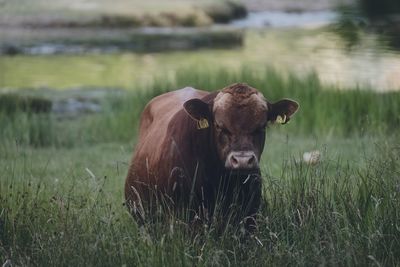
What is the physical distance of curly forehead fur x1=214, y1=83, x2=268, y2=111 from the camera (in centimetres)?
518

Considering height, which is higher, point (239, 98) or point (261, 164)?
point (239, 98)

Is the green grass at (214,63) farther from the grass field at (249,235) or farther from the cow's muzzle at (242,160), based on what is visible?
the cow's muzzle at (242,160)

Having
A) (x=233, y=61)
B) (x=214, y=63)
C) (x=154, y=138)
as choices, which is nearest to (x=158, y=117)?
(x=154, y=138)

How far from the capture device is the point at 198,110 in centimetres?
529

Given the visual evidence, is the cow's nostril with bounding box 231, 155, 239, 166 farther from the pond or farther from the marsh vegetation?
the pond

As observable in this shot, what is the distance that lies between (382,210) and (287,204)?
19.6 inches

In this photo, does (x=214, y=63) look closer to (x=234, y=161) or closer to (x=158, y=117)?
(x=158, y=117)

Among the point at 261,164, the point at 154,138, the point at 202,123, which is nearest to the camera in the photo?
the point at 202,123

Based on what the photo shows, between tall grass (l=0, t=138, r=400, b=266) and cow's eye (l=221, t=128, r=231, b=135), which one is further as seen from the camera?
cow's eye (l=221, t=128, r=231, b=135)

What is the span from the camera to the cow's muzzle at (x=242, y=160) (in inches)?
197

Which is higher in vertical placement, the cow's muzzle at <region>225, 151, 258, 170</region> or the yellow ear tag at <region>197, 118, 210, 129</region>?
the yellow ear tag at <region>197, 118, 210, 129</region>

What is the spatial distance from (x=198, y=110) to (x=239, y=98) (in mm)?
228

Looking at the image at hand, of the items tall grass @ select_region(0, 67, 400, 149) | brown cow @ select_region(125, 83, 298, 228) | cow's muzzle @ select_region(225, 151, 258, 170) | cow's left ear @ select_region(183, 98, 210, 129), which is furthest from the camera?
tall grass @ select_region(0, 67, 400, 149)

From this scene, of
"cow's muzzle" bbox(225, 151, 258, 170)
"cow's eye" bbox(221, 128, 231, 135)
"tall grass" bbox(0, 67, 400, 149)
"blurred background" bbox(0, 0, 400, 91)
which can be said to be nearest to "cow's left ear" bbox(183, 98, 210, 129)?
"cow's eye" bbox(221, 128, 231, 135)
